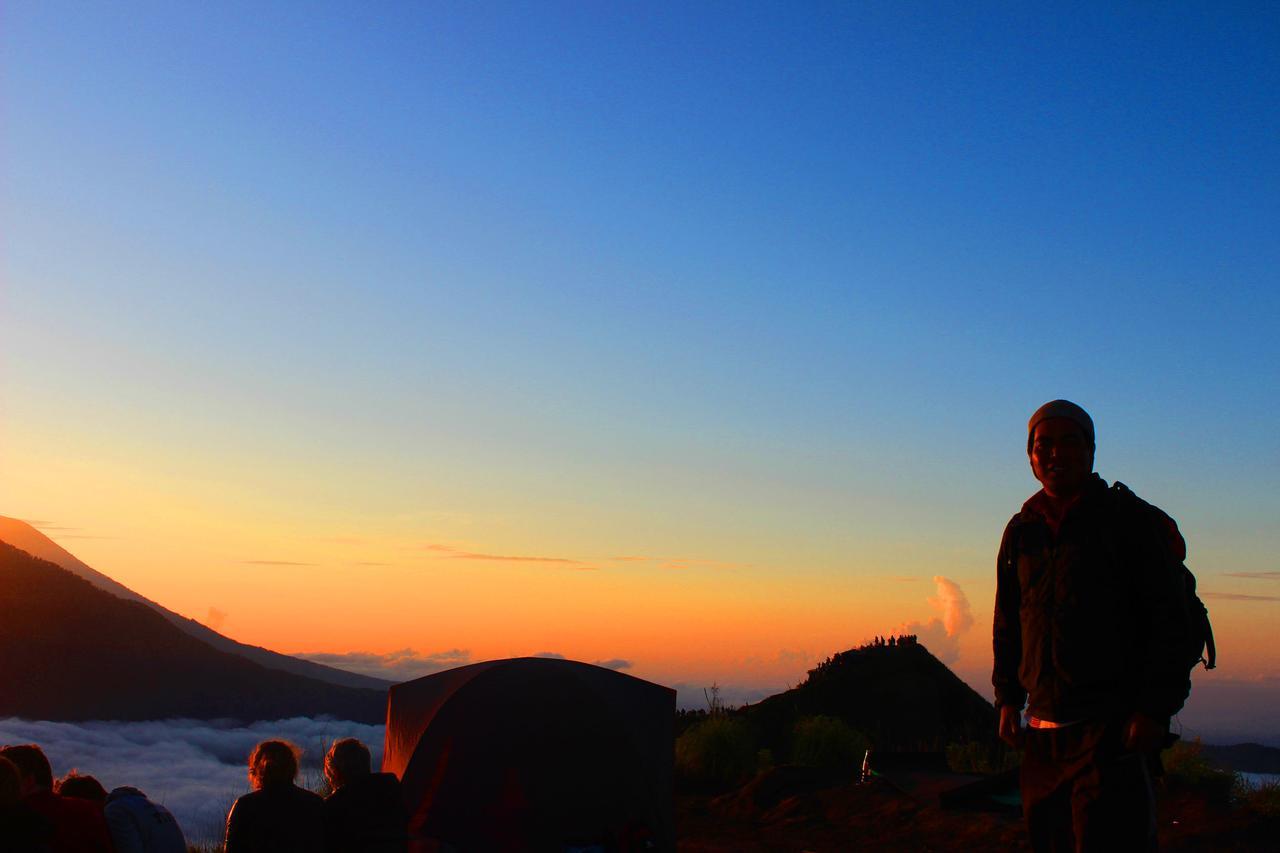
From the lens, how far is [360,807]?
665 cm

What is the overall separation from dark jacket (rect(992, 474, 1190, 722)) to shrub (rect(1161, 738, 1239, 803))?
10442 millimetres

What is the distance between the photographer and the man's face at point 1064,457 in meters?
4.17

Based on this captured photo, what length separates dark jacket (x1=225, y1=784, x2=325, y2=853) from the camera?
20.3 ft

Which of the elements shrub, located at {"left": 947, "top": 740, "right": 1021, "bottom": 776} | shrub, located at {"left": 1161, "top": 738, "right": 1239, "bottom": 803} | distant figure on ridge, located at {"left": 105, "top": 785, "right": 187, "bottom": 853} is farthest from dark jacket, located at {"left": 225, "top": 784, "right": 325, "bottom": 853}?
shrub, located at {"left": 947, "top": 740, "right": 1021, "bottom": 776}

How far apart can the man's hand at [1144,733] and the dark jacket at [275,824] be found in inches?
181

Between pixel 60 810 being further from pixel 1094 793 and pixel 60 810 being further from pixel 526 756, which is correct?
pixel 526 756

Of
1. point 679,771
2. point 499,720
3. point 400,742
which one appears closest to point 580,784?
point 499,720

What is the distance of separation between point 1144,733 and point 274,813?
15.6 ft

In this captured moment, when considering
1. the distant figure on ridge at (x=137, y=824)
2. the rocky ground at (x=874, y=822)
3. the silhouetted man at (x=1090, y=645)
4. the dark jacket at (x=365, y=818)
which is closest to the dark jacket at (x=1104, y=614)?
the silhouetted man at (x=1090, y=645)

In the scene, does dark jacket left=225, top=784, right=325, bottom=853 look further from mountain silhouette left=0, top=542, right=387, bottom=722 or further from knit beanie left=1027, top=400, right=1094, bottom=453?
mountain silhouette left=0, top=542, right=387, bottom=722

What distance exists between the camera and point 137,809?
5.88 meters

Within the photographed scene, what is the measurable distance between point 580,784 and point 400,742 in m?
2.00

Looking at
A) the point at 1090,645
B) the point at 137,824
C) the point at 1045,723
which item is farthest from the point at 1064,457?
the point at 137,824

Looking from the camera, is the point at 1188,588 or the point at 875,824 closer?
the point at 1188,588
